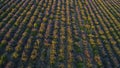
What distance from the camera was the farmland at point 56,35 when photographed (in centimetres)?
1453

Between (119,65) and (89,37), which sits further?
(89,37)

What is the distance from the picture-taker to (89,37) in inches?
723

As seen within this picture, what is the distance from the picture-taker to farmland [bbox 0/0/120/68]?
14531mm

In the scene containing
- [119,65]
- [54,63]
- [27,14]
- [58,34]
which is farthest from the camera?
[27,14]

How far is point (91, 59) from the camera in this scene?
15.4 meters

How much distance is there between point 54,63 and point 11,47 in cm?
314

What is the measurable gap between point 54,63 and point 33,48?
204cm

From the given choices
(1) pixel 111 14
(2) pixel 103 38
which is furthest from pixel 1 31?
(1) pixel 111 14

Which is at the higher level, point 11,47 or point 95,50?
point 11,47

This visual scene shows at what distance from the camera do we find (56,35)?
17.7m

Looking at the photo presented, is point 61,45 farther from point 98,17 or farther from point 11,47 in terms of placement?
point 98,17

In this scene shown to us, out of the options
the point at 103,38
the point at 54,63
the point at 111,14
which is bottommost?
the point at 111,14

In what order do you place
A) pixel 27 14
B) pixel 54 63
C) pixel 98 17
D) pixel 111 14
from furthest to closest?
pixel 111 14 < pixel 98 17 < pixel 27 14 < pixel 54 63

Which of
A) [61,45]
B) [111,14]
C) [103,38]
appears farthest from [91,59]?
[111,14]
